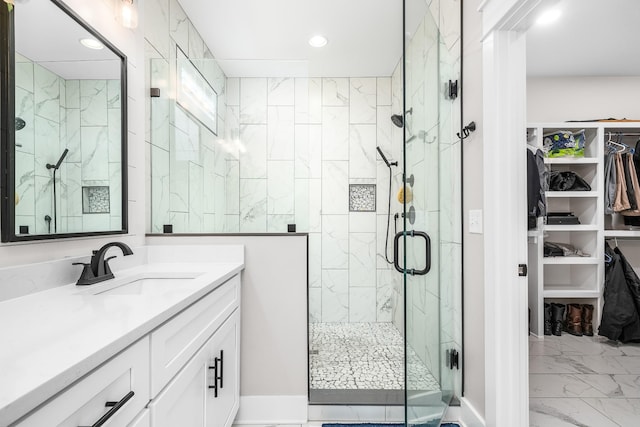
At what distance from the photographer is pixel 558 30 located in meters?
2.65

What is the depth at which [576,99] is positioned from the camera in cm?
355

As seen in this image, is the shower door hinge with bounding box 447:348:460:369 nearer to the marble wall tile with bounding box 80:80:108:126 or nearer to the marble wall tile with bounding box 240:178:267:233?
the marble wall tile with bounding box 240:178:267:233

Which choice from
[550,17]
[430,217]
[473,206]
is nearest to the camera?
[430,217]

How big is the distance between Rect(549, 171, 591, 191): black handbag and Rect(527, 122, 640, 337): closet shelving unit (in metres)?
0.05

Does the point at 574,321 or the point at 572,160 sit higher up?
the point at 572,160

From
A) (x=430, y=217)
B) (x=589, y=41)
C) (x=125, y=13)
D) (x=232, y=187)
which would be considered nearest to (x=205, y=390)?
(x=430, y=217)

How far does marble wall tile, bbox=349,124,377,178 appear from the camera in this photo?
12.0ft

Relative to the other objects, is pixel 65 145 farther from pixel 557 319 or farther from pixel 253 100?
pixel 557 319

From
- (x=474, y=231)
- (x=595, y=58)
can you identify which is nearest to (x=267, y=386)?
(x=474, y=231)

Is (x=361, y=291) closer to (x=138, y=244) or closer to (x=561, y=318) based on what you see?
(x=561, y=318)

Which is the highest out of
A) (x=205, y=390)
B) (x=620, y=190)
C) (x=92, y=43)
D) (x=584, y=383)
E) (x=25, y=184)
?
(x=92, y=43)

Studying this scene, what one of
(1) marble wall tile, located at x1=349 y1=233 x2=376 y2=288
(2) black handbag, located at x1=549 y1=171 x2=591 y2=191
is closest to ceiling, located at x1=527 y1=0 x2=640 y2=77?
(2) black handbag, located at x1=549 y1=171 x2=591 y2=191

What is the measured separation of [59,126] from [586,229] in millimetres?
4050

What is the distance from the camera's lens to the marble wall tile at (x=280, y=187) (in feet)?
6.98
